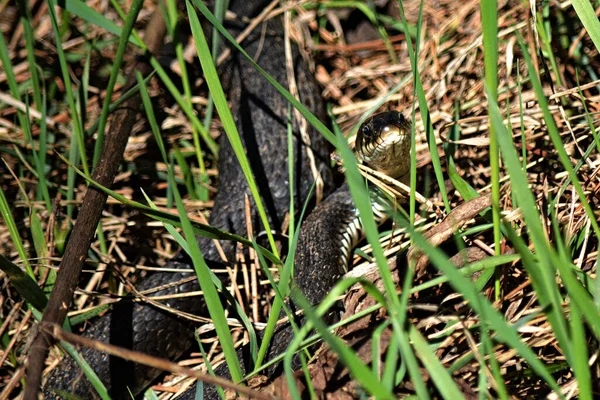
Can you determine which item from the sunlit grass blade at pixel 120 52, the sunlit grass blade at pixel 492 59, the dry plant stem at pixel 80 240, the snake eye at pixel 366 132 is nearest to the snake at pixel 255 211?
the snake eye at pixel 366 132

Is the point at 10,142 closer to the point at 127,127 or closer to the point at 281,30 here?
the point at 127,127

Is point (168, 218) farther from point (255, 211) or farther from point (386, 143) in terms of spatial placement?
point (255, 211)

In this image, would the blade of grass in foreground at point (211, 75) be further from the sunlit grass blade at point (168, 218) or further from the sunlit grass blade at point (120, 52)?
the sunlit grass blade at point (120, 52)

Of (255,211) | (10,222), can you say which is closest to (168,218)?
(10,222)

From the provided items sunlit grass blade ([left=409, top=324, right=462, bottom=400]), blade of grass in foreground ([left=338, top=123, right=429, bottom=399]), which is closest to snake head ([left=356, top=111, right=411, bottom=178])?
blade of grass in foreground ([left=338, top=123, right=429, bottom=399])

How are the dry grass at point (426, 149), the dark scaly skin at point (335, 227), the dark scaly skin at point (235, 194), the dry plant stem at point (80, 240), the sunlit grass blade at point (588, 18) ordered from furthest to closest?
the dark scaly skin at point (235, 194), the dark scaly skin at point (335, 227), the sunlit grass blade at point (588, 18), the dry grass at point (426, 149), the dry plant stem at point (80, 240)

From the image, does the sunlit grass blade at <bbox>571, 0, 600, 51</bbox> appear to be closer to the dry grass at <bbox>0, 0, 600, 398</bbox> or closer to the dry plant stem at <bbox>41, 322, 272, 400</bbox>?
the dry grass at <bbox>0, 0, 600, 398</bbox>

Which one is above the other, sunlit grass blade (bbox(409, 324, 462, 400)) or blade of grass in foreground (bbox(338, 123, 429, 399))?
blade of grass in foreground (bbox(338, 123, 429, 399))
